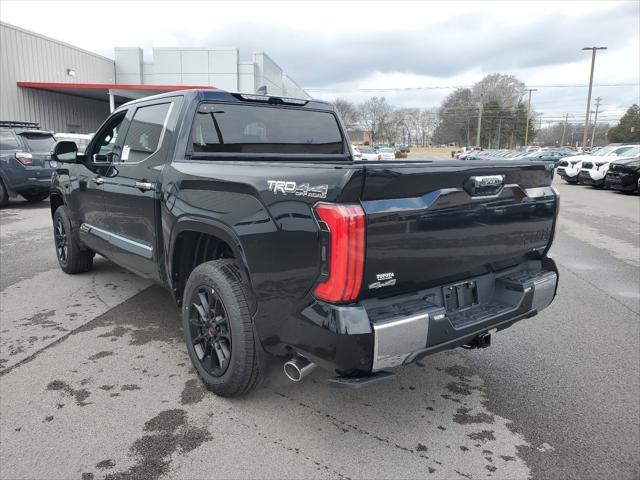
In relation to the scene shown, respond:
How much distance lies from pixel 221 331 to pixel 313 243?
1107mm

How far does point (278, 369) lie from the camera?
3109 mm

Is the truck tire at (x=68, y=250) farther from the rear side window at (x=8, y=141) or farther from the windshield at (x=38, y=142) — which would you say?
the windshield at (x=38, y=142)

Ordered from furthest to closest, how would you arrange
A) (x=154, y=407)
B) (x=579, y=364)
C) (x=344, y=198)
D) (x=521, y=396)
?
(x=579, y=364) → (x=521, y=396) → (x=154, y=407) → (x=344, y=198)

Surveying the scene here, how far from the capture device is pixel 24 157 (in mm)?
11758

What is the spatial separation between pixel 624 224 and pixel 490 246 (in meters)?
9.97

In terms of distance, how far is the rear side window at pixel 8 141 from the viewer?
11.9m

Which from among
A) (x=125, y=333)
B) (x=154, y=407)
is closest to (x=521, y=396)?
(x=154, y=407)

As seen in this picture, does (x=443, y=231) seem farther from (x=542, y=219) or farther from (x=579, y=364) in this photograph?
(x=579, y=364)

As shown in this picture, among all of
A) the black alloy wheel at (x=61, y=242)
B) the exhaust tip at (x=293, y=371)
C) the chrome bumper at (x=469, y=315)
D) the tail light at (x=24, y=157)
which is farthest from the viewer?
the tail light at (x=24, y=157)

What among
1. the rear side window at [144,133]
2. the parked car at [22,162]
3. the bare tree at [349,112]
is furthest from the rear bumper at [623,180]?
the bare tree at [349,112]

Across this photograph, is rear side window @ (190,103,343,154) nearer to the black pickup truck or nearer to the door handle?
the black pickup truck

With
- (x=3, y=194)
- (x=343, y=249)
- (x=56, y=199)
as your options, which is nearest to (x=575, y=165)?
(x=3, y=194)

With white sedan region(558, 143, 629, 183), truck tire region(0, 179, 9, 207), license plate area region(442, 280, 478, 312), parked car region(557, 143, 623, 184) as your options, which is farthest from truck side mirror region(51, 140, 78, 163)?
parked car region(557, 143, 623, 184)

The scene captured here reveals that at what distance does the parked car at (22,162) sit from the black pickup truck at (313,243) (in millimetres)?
9336
